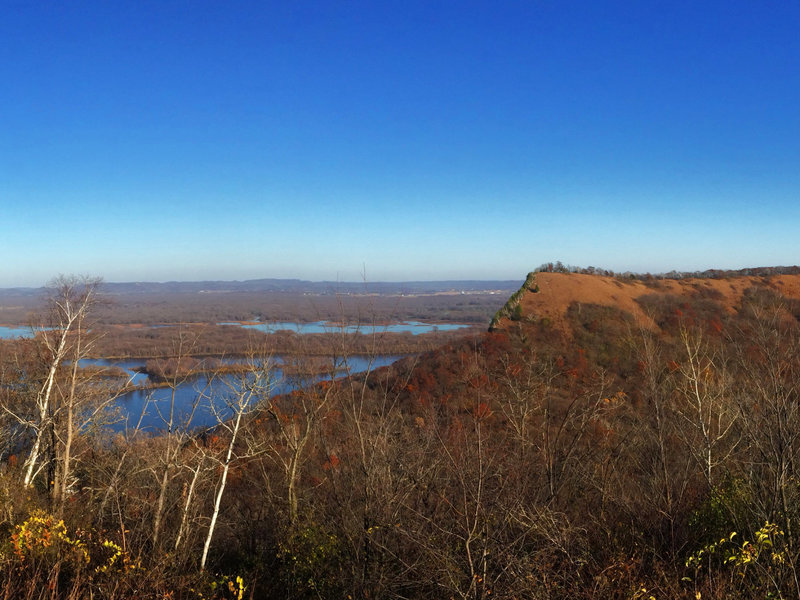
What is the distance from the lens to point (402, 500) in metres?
7.14

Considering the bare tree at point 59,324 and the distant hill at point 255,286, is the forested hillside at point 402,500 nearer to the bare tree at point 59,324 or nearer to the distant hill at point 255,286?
the bare tree at point 59,324

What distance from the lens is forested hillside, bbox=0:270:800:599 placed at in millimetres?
5109

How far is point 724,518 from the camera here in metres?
6.99

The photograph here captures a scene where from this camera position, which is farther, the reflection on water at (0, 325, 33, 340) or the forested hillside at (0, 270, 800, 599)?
the reflection on water at (0, 325, 33, 340)

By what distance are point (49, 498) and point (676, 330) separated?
29.7 metres

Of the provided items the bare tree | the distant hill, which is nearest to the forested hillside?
the bare tree

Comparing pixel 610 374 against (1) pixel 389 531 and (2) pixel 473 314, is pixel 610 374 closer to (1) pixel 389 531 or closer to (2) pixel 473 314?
(1) pixel 389 531

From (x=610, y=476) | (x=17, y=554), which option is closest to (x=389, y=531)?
(x=17, y=554)

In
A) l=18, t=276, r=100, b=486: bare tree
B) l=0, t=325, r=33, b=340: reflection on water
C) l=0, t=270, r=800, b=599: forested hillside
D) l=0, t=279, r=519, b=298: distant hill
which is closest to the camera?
l=0, t=270, r=800, b=599: forested hillside

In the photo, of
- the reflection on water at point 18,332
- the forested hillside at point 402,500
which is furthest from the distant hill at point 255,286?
the forested hillside at point 402,500

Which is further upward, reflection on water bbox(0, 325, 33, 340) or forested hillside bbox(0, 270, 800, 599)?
reflection on water bbox(0, 325, 33, 340)

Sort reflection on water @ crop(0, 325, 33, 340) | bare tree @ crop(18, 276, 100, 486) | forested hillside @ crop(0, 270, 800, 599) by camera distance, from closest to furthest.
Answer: forested hillside @ crop(0, 270, 800, 599), bare tree @ crop(18, 276, 100, 486), reflection on water @ crop(0, 325, 33, 340)

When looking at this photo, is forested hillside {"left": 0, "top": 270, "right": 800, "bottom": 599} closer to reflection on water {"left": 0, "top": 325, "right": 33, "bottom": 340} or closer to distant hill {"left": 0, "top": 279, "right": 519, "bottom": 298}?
reflection on water {"left": 0, "top": 325, "right": 33, "bottom": 340}

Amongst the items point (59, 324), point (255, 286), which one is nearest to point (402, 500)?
point (59, 324)
